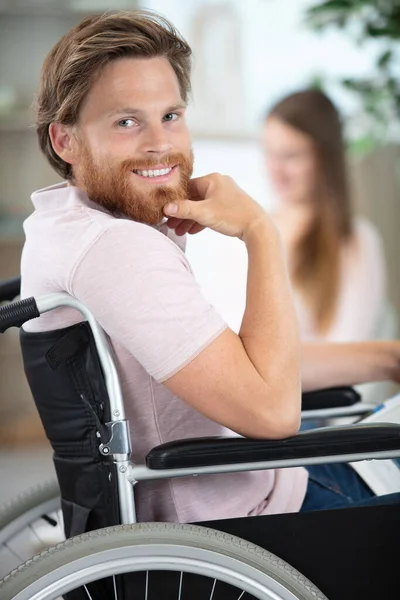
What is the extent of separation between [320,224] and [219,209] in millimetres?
1697

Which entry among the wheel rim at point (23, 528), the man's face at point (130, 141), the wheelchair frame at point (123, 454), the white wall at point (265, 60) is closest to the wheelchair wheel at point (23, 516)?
the wheel rim at point (23, 528)

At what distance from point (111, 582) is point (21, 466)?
101 inches

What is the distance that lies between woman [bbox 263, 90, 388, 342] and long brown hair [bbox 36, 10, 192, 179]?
1.59 meters

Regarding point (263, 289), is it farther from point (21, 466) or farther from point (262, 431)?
point (21, 466)

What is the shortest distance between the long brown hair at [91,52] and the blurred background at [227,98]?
2.58m

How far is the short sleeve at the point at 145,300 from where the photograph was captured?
1.08 m

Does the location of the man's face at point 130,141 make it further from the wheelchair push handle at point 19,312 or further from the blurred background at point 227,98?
the blurred background at point 227,98

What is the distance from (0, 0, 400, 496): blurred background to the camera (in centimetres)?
398

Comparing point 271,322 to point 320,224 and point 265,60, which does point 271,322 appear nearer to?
point 320,224

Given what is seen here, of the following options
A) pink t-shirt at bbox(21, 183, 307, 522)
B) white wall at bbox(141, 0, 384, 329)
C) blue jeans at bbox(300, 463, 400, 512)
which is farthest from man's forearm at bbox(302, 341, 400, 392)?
white wall at bbox(141, 0, 384, 329)

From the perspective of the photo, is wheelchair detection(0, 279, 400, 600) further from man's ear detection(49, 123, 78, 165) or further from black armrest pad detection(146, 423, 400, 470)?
man's ear detection(49, 123, 78, 165)

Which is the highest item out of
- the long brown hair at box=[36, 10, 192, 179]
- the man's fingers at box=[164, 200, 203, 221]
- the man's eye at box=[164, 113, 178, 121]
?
the long brown hair at box=[36, 10, 192, 179]

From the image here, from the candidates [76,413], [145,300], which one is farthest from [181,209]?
[76,413]

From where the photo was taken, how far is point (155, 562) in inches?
40.8
